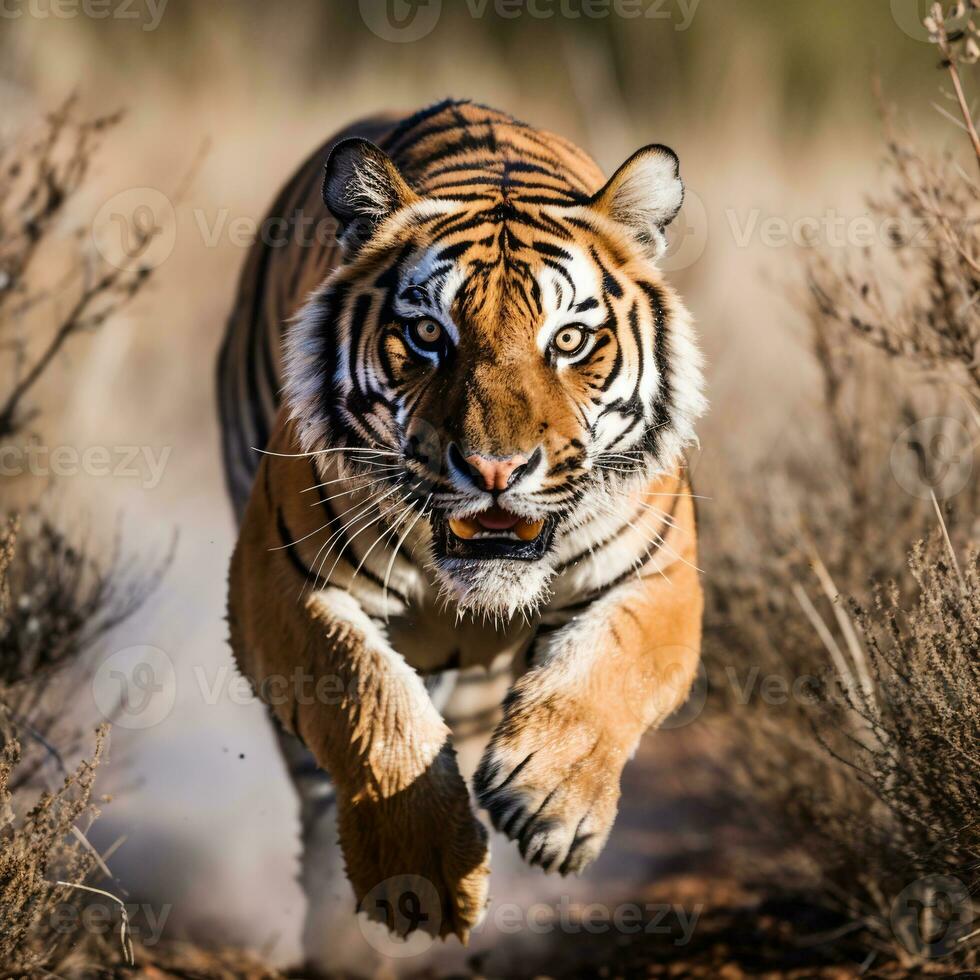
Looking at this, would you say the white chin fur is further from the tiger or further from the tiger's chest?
the tiger's chest

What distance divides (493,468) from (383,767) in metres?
0.65

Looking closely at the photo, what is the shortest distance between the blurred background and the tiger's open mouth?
55.4 inches

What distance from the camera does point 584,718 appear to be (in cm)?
274

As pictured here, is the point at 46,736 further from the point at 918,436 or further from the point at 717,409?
the point at 717,409

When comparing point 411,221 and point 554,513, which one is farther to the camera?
point 411,221

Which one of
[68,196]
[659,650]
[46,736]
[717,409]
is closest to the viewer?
[659,650]

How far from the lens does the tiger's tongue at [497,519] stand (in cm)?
273

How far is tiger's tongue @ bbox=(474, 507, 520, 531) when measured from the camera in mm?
2727

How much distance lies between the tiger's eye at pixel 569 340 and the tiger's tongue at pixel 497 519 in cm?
35

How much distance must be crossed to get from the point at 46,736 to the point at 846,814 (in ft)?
7.26

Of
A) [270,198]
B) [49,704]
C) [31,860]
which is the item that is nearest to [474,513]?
[31,860]

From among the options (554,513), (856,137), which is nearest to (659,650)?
(554,513)

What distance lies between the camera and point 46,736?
11.9 ft

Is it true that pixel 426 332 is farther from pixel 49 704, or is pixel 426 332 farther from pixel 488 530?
pixel 49 704
